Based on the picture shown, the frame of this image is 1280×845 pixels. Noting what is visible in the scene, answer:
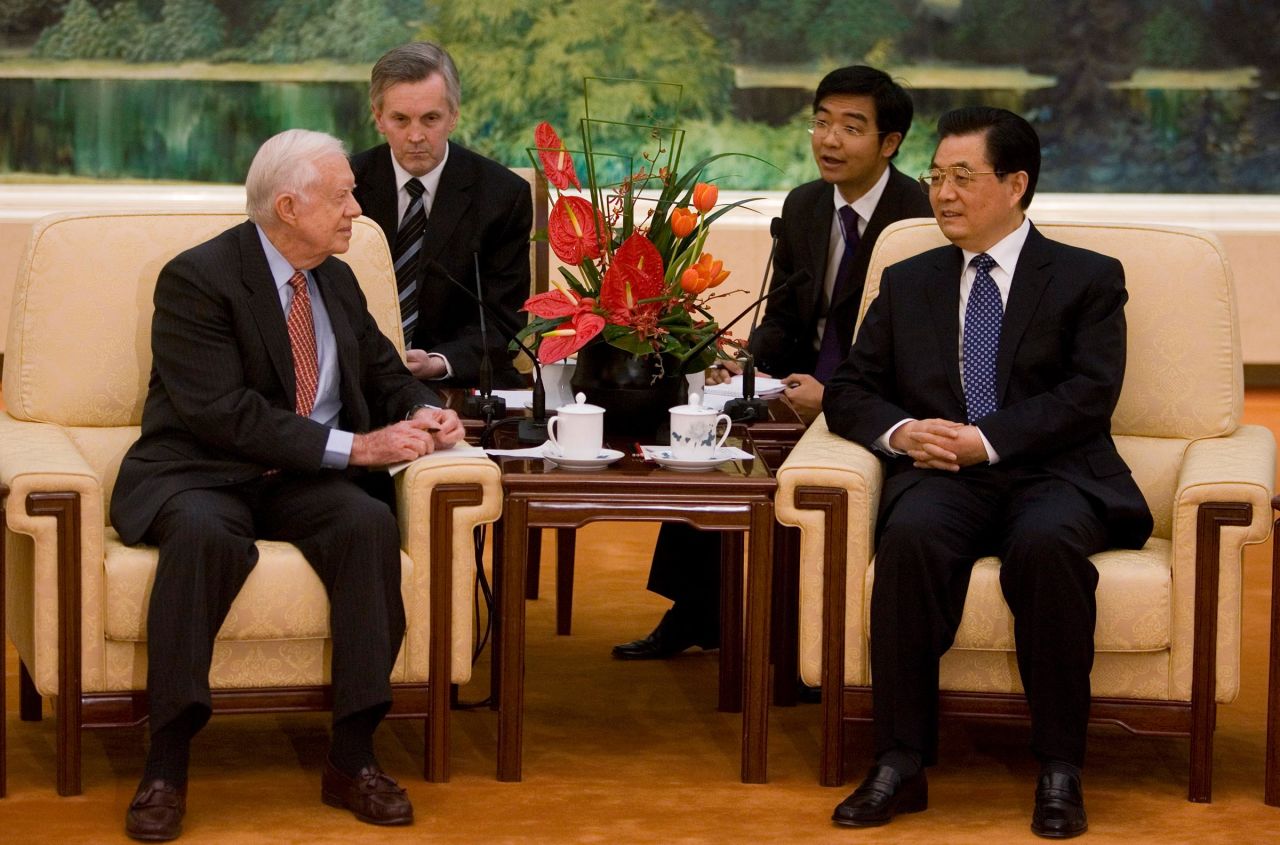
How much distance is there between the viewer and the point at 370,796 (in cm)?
313

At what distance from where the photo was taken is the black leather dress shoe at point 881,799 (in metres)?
3.15

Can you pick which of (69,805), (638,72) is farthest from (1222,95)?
(69,805)

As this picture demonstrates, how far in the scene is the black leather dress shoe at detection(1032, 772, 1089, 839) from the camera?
312 centimetres

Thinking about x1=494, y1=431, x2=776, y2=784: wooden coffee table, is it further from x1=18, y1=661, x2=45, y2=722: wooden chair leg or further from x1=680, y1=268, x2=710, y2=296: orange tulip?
x1=18, y1=661, x2=45, y2=722: wooden chair leg

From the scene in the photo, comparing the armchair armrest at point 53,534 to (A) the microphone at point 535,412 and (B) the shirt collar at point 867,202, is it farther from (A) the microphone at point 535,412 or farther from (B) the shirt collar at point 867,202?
(B) the shirt collar at point 867,202

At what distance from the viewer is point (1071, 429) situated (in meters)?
3.42

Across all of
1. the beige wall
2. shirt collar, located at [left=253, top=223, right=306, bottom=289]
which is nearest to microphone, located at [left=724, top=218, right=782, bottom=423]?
shirt collar, located at [left=253, top=223, right=306, bottom=289]

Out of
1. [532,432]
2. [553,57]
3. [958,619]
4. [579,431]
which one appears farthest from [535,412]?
[553,57]

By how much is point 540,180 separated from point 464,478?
6.48 feet

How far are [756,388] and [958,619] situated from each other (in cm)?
104

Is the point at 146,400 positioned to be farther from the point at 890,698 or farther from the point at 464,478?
the point at 890,698

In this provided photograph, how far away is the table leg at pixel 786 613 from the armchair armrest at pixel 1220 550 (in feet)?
2.86

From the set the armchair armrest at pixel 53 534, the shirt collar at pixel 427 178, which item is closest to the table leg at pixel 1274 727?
the armchair armrest at pixel 53 534

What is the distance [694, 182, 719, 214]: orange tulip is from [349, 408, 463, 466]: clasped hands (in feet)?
2.12
